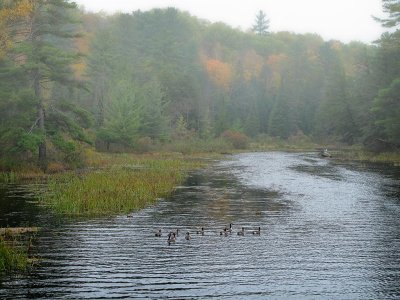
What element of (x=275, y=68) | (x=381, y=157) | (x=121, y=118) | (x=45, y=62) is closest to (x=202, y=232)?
(x=45, y=62)

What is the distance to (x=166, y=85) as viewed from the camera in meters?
Answer: 84.6

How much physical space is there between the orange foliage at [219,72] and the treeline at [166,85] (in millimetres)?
341

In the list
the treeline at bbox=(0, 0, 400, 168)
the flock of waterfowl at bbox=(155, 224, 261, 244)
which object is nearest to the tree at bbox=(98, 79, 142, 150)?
the treeline at bbox=(0, 0, 400, 168)

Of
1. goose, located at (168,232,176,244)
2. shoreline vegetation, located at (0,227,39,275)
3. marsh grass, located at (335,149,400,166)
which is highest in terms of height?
marsh grass, located at (335,149,400,166)

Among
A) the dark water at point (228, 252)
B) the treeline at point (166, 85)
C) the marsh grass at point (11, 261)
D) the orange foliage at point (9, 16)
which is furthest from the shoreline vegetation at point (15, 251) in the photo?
the orange foliage at point (9, 16)

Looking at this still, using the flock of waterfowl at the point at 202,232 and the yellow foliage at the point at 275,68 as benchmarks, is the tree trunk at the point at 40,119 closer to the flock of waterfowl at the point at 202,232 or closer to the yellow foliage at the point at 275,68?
A: the flock of waterfowl at the point at 202,232

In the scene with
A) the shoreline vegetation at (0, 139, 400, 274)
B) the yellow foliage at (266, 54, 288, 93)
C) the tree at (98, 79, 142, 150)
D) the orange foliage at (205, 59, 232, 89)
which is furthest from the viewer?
the yellow foliage at (266, 54, 288, 93)

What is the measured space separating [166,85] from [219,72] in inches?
1511

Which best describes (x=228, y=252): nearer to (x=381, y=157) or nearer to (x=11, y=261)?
(x=11, y=261)

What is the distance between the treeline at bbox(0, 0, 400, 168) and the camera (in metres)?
38.7

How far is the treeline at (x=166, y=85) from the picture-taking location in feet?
127

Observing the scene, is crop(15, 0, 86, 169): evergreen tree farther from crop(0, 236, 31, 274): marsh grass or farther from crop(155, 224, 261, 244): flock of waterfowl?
crop(0, 236, 31, 274): marsh grass

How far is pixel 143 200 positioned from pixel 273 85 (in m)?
102

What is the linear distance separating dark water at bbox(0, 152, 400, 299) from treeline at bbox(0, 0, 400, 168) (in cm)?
1448
